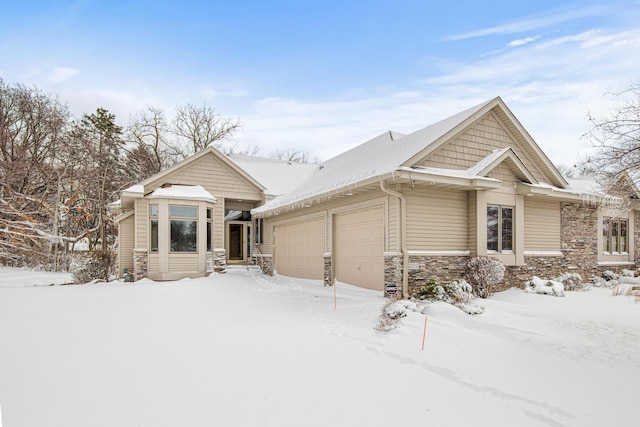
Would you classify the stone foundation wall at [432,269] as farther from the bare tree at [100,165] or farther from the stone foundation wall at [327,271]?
the bare tree at [100,165]

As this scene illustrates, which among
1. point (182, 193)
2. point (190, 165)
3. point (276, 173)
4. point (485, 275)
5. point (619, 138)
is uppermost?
point (276, 173)

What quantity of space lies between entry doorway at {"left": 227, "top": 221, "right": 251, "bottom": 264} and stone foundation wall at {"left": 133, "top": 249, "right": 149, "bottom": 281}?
19.4ft

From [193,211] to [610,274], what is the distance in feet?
48.4

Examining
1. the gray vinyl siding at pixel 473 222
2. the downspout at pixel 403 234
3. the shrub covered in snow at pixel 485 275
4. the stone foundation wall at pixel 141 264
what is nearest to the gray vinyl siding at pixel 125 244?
the stone foundation wall at pixel 141 264

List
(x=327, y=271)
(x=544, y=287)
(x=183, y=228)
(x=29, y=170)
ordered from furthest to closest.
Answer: (x=29, y=170) → (x=183, y=228) → (x=327, y=271) → (x=544, y=287)

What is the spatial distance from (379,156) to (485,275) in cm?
487

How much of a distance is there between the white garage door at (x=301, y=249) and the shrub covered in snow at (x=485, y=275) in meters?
5.21

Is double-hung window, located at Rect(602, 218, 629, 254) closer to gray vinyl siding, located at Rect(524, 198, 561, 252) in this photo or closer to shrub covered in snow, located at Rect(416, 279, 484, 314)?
gray vinyl siding, located at Rect(524, 198, 561, 252)

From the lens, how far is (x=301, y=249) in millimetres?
15969

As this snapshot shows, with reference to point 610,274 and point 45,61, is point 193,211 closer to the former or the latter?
point 45,61

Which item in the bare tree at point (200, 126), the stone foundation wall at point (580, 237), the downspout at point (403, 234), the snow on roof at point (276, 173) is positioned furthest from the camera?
the bare tree at point (200, 126)

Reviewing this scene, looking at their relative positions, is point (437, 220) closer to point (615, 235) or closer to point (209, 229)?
point (209, 229)

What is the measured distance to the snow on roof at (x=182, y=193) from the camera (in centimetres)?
1471

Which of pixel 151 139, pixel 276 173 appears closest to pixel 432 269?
pixel 276 173
